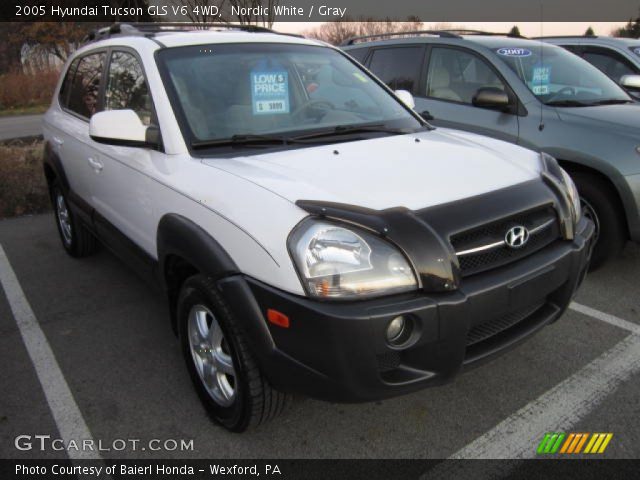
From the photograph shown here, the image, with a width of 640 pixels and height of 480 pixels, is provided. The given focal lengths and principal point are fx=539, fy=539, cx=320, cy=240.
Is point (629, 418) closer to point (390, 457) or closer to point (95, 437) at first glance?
point (390, 457)

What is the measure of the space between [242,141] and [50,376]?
1.69m

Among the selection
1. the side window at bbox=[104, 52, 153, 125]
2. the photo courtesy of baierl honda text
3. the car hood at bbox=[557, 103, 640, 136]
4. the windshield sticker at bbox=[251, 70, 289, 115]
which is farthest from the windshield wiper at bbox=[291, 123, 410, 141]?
the car hood at bbox=[557, 103, 640, 136]

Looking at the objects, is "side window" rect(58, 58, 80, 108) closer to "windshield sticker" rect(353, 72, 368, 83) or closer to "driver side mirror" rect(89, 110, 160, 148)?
"driver side mirror" rect(89, 110, 160, 148)

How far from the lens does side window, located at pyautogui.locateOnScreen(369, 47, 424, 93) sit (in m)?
5.32

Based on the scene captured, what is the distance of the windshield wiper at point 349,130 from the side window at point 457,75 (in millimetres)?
1996

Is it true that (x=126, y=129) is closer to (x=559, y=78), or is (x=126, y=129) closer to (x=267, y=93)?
(x=267, y=93)

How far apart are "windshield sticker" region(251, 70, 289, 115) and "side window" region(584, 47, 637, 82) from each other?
214 inches

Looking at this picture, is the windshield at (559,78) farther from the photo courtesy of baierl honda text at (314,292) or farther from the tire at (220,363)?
the tire at (220,363)

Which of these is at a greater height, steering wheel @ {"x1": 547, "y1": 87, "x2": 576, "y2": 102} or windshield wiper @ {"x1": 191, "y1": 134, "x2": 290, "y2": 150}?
steering wheel @ {"x1": 547, "y1": 87, "x2": 576, "y2": 102}

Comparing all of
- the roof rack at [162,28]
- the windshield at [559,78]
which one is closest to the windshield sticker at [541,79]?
the windshield at [559,78]

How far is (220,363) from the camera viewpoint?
2412 mm

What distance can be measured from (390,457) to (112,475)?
117 centimetres

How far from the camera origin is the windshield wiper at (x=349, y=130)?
9.05 feet

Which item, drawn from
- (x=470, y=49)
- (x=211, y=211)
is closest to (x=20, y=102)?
(x=470, y=49)
